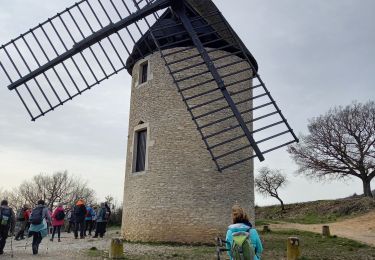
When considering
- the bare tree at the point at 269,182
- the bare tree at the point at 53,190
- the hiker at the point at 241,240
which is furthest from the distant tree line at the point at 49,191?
the hiker at the point at 241,240

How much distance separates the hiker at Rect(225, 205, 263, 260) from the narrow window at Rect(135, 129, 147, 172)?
8.58 metres

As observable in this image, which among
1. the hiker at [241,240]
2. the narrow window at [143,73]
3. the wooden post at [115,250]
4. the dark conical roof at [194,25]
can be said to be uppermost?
the dark conical roof at [194,25]

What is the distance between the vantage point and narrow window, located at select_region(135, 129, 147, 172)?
1362 centimetres

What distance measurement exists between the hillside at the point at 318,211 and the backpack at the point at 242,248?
23.5 metres

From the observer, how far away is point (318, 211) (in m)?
31.5

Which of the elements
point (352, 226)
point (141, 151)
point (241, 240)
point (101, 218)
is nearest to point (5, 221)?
point (141, 151)

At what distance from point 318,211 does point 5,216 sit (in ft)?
89.0

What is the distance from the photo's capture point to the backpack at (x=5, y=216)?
30.1ft

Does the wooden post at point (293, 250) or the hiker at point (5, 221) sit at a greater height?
the hiker at point (5, 221)

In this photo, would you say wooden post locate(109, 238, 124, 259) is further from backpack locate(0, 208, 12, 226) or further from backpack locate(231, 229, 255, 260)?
backpack locate(231, 229, 255, 260)

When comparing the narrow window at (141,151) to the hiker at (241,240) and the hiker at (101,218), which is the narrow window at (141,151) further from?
the hiker at (241,240)

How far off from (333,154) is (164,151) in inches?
943

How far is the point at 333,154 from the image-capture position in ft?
108

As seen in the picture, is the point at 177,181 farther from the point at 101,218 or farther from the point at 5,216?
the point at 5,216
